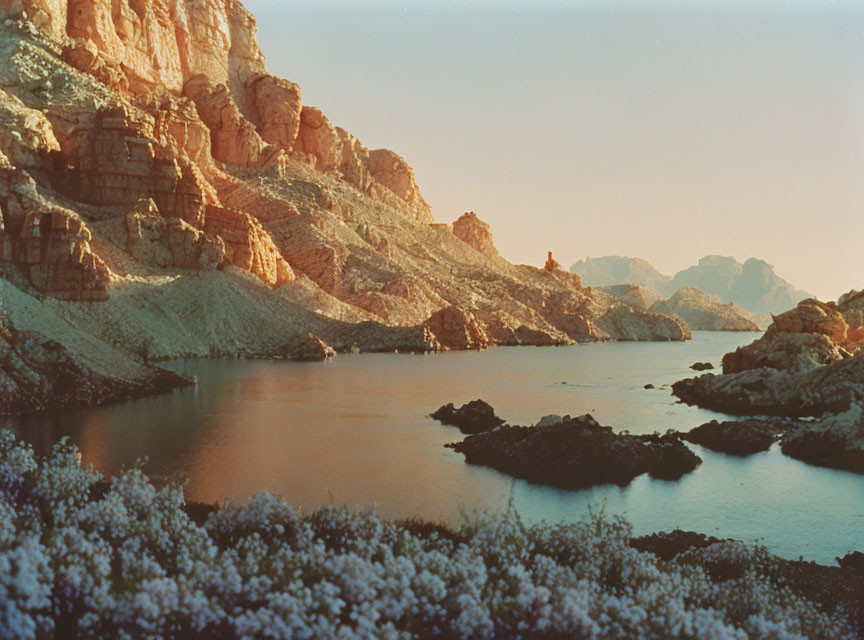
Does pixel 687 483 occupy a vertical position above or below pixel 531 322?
below

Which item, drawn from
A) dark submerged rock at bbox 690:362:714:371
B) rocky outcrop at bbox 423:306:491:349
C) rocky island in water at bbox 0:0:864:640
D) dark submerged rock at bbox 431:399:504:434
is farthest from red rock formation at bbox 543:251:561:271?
dark submerged rock at bbox 431:399:504:434

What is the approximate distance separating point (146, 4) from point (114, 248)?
90.3 metres

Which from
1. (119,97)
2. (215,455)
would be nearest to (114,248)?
(119,97)

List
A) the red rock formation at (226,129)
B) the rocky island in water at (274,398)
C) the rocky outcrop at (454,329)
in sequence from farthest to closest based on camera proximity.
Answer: the red rock formation at (226,129)
the rocky outcrop at (454,329)
the rocky island in water at (274,398)

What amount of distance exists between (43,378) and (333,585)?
34.0m

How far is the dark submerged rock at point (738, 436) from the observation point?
37562 mm

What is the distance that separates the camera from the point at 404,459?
32375 millimetres

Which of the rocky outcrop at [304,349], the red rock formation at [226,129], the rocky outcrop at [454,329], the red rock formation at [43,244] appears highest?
the red rock formation at [226,129]

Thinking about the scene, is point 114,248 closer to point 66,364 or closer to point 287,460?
point 66,364

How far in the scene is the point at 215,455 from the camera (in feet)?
103

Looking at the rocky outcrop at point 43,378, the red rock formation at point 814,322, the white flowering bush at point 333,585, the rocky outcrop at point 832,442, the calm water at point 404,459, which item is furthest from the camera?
the red rock formation at point 814,322

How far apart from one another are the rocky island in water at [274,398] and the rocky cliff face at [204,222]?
0.46 metres

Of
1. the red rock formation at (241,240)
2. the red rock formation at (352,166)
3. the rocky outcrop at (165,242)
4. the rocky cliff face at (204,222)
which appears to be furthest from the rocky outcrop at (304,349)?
the red rock formation at (352,166)

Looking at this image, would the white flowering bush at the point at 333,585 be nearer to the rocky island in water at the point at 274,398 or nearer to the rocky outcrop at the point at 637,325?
the rocky island in water at the point at 274,398
